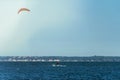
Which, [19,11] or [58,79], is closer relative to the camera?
[19,11]

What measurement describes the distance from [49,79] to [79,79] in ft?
18.3

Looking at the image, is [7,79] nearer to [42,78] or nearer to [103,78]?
[42,78]

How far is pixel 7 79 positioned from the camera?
116m

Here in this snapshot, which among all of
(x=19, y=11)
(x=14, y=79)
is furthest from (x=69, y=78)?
(x=19, y=11)

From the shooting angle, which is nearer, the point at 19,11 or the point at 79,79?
the point at 19,11

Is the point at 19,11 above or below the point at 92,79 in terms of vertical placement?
above

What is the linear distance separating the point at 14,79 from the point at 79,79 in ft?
39.9

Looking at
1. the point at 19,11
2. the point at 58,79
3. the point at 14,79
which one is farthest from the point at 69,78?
the point at 19,11

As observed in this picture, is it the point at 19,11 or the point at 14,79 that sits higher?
the point at 19,11

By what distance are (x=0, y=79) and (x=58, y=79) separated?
10773mm

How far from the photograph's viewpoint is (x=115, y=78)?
121 meters

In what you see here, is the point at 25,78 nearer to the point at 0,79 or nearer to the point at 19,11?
the point at 0,79

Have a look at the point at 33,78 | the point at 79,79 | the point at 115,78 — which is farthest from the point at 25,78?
the point at 115,78

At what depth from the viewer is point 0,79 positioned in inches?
4574
